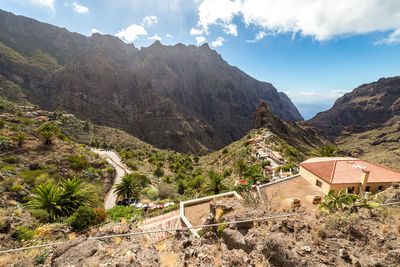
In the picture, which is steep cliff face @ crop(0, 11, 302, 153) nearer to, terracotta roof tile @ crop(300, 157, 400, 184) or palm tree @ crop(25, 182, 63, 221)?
terracotta roof tile @ crop(300, 157, 400, 184)

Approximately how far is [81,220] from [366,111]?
18636cm


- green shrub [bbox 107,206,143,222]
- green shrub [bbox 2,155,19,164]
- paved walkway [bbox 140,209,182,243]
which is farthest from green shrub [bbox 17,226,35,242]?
green shrub [bbox 2,155,19,164]

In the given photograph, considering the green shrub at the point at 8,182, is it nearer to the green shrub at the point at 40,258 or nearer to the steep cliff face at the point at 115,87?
the green shrub at the point at 40,258

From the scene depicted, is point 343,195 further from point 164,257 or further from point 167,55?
point 167,55

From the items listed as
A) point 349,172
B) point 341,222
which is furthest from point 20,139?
point 349,172

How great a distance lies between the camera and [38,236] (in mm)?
7176

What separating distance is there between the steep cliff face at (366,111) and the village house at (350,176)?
13177 cm

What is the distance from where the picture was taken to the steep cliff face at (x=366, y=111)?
373 feet

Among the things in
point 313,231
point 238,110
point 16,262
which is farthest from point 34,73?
point 238,110

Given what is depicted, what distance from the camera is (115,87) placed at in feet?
344

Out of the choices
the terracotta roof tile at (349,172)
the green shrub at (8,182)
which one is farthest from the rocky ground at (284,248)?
the green shrub at (8,182)

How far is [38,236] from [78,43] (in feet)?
555

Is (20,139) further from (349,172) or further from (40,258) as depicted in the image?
(349,172)

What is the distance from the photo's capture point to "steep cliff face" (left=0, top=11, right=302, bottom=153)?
8350cm
